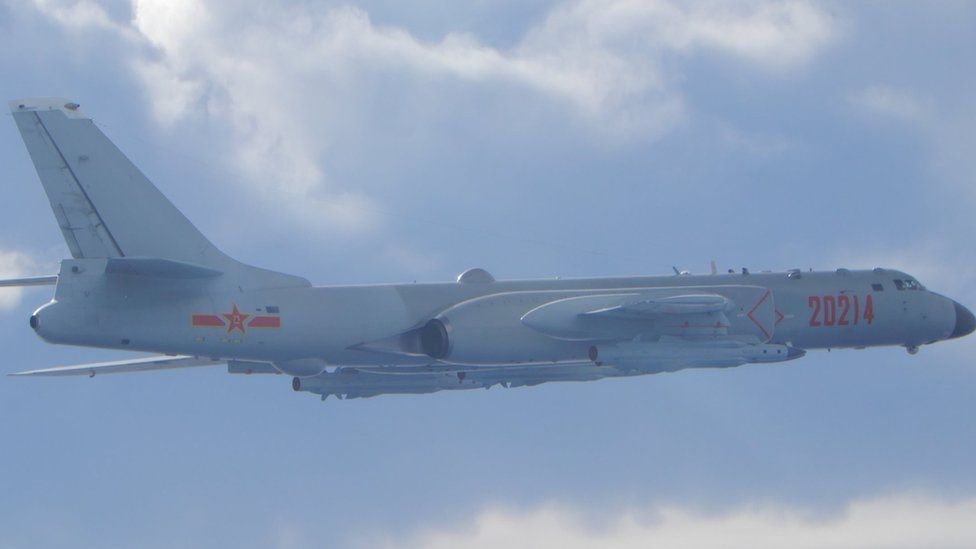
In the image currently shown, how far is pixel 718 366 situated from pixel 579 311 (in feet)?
10.3

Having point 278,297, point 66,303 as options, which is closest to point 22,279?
point 66,303

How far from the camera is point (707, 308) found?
2875 centimetres

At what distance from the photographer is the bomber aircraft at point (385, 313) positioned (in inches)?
957

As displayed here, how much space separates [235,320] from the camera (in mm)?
25938

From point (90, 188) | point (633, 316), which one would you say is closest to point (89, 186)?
point (90, 188)

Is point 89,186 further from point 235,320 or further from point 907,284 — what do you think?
point 907,284

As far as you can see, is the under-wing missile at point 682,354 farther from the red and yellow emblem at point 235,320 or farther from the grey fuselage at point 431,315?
the red and yellow emblem at point 235,320

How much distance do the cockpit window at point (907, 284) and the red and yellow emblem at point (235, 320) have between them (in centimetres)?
1585

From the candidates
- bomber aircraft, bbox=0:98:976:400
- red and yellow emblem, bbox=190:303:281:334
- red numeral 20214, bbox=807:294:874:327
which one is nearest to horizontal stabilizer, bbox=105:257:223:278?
bomber aircraft, bbox=0:98:976:400

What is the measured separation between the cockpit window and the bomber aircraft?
4cm

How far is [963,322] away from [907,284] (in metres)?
2.14

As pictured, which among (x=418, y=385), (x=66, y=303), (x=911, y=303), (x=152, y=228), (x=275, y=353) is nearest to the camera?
(x=66, y=303)

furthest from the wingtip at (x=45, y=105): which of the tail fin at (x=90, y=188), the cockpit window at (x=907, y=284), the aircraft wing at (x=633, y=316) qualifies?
the cockpit window at (x=907, y=284)

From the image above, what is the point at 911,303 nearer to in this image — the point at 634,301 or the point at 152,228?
the point at 634,301
